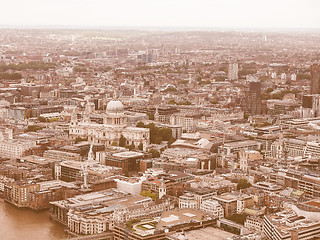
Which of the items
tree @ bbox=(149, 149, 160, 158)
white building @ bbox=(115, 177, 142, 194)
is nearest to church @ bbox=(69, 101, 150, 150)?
tree @ bbox=(149, 149, 160, 158)

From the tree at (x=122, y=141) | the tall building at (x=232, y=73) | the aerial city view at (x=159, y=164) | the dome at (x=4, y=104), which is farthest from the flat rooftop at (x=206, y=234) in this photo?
the tall building at (x=232, y=73)

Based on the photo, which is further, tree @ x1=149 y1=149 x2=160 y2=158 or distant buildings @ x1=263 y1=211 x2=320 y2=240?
tree @ x1=149 y1=149 x2=160 y2=158

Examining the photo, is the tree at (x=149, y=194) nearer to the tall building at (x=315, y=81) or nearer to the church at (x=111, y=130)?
the church at (x=111, y=130)

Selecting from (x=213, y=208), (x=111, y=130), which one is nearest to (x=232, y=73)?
(x=111, y=130)

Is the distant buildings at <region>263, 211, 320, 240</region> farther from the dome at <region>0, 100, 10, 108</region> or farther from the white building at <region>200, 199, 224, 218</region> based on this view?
the dome at <region>0, 100, 10, 108</region>

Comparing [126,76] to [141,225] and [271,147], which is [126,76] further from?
[141,225]

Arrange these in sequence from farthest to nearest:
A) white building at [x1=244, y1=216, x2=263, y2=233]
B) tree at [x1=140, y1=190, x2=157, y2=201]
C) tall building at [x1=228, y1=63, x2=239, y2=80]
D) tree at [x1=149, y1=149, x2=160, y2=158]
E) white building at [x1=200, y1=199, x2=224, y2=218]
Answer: tall building at [x1=228, y1=63, x2=239, y2=80], tree at [x1=149, y1=149, x2=160, y2=158], tree at [x1=140, y1=190, x2=157, y2=201], white building at [x1=200, y1=199, x2=224, y2=218], white building at [x1=244, y1=216, x2=263, y2=233]
